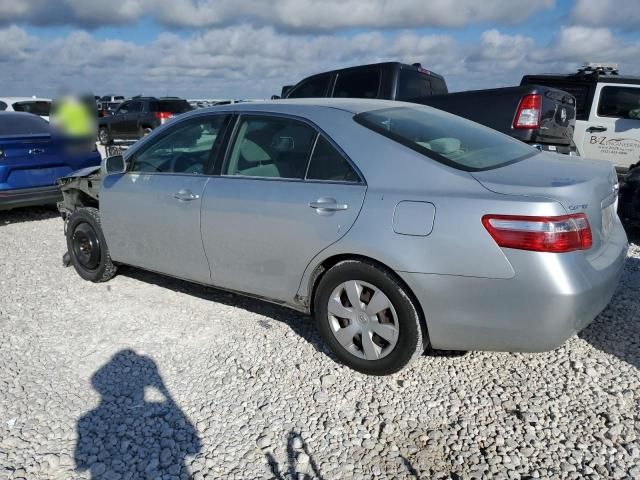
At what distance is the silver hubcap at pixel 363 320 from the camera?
3005mm

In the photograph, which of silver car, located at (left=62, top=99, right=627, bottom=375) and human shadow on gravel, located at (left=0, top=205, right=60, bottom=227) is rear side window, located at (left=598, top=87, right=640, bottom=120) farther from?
human shadow on gravel, located at (left=0, top=205, right=60, bottom=227)

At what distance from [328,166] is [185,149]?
1386 millimetres

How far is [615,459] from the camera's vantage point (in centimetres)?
245

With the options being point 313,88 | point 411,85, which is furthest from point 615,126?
point 313,88

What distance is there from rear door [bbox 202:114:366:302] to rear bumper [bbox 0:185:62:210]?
4.28 metres

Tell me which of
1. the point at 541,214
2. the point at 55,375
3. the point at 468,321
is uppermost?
the point at 541,214

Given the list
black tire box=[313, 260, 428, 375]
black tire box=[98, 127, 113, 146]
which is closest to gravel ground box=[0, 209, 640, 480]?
black tire box=[313, 260, 428, 375]

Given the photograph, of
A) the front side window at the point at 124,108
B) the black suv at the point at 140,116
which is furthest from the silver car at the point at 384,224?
the front side window at the point at 124,108

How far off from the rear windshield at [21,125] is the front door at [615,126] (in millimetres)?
8210

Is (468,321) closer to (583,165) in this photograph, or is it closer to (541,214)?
(541,214)

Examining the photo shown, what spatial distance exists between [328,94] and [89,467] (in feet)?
21.7

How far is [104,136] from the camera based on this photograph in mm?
21062

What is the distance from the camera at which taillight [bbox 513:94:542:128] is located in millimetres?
6090

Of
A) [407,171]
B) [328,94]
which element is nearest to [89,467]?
[407,171]
